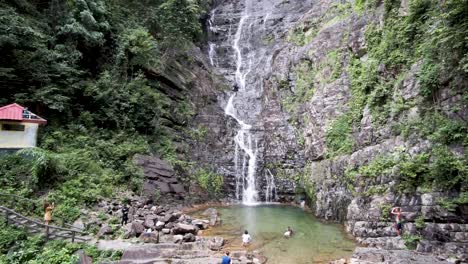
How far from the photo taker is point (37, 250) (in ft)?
34.4

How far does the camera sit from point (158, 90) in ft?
83.3

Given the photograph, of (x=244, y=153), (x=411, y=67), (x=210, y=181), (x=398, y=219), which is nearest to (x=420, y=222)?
(x=398, y=219)

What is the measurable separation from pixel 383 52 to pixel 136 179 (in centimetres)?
1543

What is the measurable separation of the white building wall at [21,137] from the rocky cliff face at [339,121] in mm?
11831

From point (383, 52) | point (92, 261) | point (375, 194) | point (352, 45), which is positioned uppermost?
point (352, 45)

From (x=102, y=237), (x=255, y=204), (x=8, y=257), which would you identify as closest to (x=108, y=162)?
(x=102, y=237)

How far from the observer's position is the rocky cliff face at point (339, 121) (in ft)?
37.7

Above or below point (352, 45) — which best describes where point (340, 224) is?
below

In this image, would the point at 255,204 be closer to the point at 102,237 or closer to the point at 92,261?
the point at 102,237

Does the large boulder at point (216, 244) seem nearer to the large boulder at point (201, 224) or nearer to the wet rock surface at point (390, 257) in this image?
the large boulder at point (201, 224)

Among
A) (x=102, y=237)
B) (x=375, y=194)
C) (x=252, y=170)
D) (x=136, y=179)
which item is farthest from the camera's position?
(x=252, y=170)

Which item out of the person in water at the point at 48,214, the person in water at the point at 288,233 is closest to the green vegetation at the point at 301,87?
the person in water at the point at 288,233

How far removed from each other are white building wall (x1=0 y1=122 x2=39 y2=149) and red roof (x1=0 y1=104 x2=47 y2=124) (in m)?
0.31

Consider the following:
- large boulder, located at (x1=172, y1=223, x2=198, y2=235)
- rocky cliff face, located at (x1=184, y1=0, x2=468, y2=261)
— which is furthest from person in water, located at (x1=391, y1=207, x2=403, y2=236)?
large boulder, located at (x1=172, y1=223, x2=198, y2=235)
